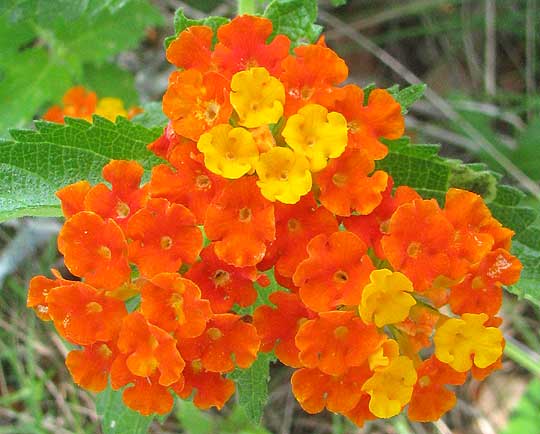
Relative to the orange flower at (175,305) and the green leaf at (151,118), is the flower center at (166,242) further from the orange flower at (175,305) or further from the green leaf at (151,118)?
the green leaf at (151,118)

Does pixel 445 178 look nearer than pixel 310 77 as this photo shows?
No

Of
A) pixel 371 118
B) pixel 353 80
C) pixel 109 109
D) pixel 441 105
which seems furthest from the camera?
pixel 353 80

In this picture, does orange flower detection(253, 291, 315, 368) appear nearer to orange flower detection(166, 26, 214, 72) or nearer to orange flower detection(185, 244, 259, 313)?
orange flower detection(185, 244, 259, 313)

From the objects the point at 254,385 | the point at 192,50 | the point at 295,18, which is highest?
the point at 192,50

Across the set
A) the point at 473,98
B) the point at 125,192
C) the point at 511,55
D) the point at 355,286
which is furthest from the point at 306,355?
the point at 511,55

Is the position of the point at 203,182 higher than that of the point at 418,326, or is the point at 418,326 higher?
the point at 203,182

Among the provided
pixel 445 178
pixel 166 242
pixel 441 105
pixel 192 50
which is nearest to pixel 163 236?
pixel 166 242

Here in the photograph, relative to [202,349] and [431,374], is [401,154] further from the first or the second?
[202,349]

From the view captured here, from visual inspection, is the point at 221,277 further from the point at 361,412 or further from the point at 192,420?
the point at 192,420
